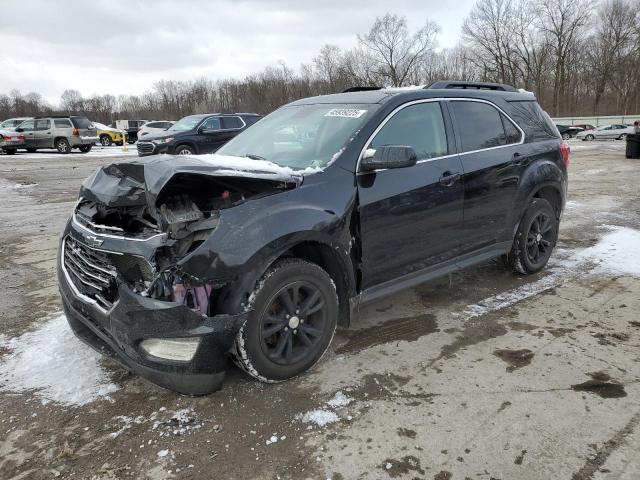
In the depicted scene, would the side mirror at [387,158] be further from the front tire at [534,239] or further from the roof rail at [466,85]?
the front tire at [534,239]

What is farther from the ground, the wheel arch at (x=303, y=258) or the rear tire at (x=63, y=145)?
the rear tire at (x=63, y=145)

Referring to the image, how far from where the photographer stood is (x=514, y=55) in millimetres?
69500

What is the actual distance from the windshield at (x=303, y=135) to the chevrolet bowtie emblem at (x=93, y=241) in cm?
134

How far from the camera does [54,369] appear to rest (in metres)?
3.33

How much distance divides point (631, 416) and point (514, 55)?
7644cm

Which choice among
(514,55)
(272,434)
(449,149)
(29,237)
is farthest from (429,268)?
(514,55)

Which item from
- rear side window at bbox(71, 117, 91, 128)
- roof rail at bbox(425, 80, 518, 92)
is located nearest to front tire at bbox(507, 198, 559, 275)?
roof rail at bbox(425, 80, 518, 92)

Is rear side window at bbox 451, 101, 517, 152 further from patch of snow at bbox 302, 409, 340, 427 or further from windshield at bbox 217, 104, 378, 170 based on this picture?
patch of snow at bbox 302, 409, 340, 427

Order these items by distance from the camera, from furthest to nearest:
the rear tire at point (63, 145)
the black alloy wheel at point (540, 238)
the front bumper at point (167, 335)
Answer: the rear tire at point (63, 145)
the black alloy wheel at point (540, 238)
the front bumper at point (167, 335)

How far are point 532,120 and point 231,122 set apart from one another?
1309 cm

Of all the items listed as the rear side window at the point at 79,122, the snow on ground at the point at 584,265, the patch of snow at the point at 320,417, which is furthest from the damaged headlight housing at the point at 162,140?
the patch of snow at the point at 320,417

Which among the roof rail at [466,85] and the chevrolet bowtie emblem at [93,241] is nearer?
the chevrolet bowtie emblem at [93,241]

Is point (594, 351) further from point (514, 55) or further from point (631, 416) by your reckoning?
point (514, 55)

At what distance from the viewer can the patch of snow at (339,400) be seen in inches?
116
